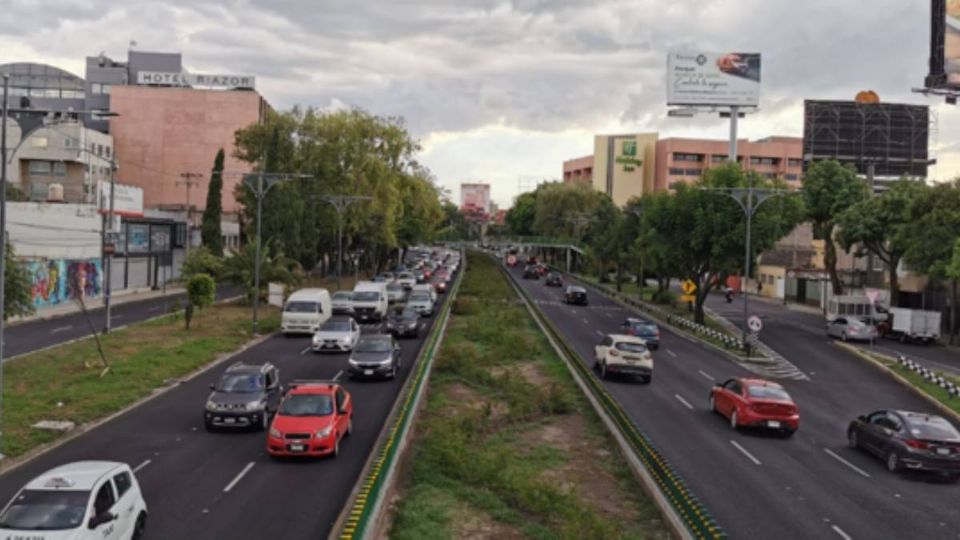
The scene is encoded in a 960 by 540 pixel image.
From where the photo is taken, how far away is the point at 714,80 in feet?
299

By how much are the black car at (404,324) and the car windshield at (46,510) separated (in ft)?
104

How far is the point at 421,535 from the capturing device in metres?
14.5

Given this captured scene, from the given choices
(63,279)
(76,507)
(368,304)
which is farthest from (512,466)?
(63,279)

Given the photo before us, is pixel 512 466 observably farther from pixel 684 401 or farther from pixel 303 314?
pixel 303 314

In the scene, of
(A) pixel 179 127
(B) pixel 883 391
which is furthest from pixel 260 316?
(A) pixel 179 127

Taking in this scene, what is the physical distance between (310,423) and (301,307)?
25711 mm

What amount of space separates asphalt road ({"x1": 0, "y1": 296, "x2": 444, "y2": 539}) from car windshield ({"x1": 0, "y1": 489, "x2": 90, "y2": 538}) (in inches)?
82.9

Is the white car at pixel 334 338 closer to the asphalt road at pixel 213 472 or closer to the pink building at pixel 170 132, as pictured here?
the asphalt road at pixel 213 472

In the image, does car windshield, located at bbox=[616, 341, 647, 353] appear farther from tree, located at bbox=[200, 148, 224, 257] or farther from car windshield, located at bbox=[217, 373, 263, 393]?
tree, located at bbox=[200, 148, 224, 257]

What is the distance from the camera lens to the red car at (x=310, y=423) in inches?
773

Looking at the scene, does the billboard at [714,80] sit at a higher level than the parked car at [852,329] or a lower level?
higher

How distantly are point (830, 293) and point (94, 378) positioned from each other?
64601 mm

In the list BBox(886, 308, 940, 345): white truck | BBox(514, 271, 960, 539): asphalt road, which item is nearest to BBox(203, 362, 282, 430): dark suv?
BBox(514, 271, 960, 539): asphalt road

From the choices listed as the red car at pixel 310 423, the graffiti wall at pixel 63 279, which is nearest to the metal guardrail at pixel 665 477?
the red car at pixel 310 423
